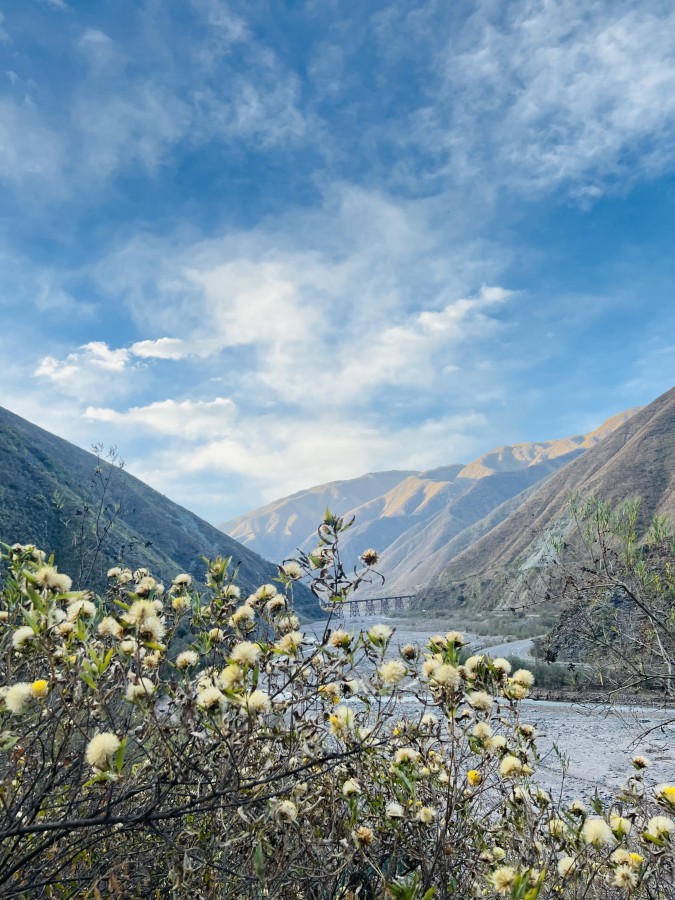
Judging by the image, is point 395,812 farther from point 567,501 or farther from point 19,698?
point 567,501

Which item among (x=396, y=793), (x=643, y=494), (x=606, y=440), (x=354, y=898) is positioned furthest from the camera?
(x=606, y=440)

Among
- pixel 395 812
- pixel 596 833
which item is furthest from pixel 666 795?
pixel 395 812

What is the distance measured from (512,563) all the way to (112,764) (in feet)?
191

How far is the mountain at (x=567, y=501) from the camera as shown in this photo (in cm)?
4641

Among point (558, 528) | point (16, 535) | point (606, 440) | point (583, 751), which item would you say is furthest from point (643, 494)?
point (16, 535)

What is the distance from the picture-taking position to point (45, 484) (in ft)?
104

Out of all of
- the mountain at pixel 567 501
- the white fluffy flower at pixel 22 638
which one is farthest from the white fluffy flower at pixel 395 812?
the mountain at pixel 567 501

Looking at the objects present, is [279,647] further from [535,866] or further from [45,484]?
[45,484]

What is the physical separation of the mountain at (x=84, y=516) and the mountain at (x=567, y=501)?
19685mm

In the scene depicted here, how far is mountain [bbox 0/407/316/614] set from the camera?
18.7 meters

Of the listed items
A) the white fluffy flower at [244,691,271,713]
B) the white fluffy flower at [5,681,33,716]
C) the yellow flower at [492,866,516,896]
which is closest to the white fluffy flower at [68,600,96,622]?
the white fluffy flower at [5,681,33,716]

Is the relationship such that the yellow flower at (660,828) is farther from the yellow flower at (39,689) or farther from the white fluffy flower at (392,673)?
the yellow flower at (39,689)

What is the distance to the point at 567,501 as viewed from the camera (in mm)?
54000

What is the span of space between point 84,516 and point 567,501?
56.1m
